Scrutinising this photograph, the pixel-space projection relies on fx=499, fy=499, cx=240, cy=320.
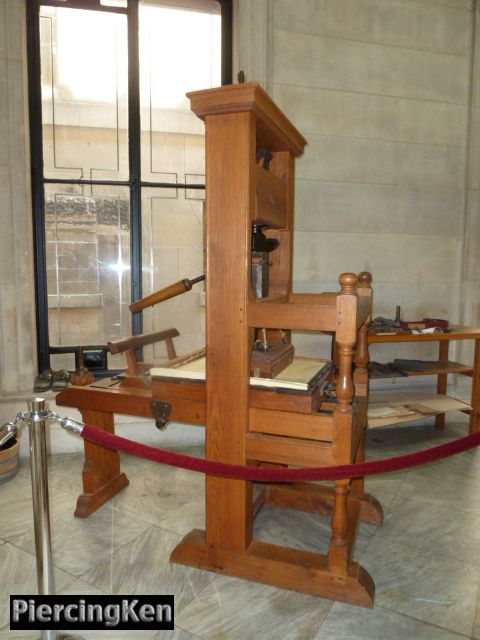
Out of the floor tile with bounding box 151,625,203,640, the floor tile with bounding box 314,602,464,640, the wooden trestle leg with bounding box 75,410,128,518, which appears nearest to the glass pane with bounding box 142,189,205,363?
the wooden trestle leg with bounding box 75,410,128,518

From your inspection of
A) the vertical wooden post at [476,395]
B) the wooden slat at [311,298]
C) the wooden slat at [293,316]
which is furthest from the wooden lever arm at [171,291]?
the vertical wooden post at [476,395]

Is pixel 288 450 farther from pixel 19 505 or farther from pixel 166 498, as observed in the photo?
pixel 19 505

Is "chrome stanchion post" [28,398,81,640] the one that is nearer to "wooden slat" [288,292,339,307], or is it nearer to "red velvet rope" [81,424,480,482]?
"red velvet rope" [81,424,480,482]

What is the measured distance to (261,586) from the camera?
2.32 m

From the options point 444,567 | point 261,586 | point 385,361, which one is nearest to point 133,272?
point 385,361

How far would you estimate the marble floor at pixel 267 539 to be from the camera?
81.7 inches

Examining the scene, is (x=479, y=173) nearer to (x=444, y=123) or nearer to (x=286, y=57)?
(x=444, y=123)

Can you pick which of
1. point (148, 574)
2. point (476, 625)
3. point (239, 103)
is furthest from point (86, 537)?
point (239, 103)

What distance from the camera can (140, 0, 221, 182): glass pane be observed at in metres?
4.17

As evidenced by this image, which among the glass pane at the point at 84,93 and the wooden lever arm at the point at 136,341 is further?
the glass pane at the point at 84,93

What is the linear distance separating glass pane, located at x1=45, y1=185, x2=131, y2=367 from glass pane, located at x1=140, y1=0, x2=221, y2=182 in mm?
Result: 456

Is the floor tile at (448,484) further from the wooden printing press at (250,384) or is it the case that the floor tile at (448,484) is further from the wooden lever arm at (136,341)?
the wooden lever arm at (136,341)

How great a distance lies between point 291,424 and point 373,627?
88cm

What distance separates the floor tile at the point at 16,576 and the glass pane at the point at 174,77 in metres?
2.94
